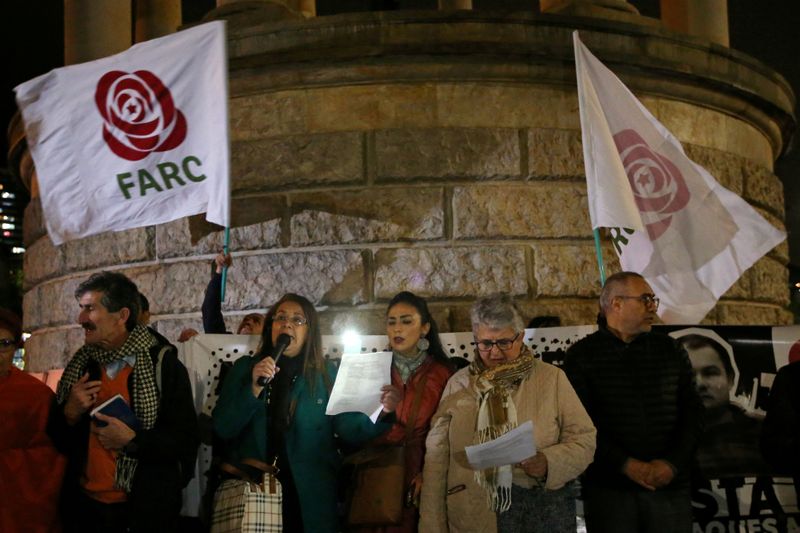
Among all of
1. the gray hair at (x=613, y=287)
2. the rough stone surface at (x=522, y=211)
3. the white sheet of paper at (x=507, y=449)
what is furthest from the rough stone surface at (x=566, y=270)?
the white sheet of paper at (x=507, y=449)

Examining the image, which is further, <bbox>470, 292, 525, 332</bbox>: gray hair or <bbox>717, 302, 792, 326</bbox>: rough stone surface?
<bbox>717, 302, 792, 326</bbox>: rough stone surface

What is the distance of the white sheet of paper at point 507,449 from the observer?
4074mm

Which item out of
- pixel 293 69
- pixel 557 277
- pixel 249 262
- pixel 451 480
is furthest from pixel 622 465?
pixel 293 69

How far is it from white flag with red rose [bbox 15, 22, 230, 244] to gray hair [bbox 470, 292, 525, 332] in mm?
1988

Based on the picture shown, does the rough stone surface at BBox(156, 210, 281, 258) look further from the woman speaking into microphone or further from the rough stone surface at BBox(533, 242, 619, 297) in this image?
the woman speaking into microphone

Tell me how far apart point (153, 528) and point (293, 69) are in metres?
4.30

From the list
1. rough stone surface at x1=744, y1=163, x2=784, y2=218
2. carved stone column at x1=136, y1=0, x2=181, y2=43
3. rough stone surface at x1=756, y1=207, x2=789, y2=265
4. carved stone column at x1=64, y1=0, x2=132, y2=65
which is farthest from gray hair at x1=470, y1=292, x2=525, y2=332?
carved stone column at x1=136, y1=0, x2=181, y2=43

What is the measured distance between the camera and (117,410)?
4.52 meters

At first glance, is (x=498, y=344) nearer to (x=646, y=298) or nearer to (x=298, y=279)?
(x=646, y=298)

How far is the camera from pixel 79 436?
4766 millimetres

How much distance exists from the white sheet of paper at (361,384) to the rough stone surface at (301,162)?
3.03 meters

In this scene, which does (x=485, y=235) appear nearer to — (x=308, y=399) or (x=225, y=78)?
(x=225, y=78)

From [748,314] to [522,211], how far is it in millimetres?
2491

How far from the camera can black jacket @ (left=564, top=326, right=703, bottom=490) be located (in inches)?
185
